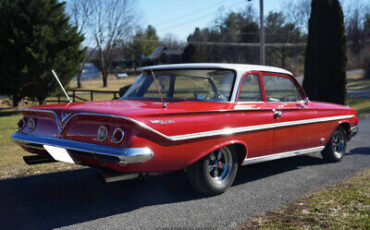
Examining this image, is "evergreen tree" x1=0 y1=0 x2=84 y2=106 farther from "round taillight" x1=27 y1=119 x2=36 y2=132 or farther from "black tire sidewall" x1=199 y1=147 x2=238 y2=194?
"black tire sidewall" x1=199 y1=147 x2=238 y2=194

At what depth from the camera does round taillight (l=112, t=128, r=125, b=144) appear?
350cm

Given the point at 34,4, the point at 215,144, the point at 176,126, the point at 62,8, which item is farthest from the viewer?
the point at 62,8

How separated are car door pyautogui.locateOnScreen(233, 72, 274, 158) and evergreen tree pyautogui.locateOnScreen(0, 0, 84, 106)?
14.2m

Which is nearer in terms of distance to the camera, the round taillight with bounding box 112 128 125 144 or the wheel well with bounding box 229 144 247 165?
the round taillight with bounding box 112 128 125 144

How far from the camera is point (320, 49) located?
15977 millimetres

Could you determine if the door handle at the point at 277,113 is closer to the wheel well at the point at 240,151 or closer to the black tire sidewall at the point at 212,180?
the wheel well at the point at 240,151

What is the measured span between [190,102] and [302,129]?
1.99 metres

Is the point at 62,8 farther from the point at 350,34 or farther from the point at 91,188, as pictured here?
the point at 350,34

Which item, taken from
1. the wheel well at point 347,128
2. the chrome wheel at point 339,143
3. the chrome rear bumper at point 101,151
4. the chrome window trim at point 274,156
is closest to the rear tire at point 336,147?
the chrome wheel at point 339,143

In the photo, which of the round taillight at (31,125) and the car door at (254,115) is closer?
the round taillight at (31,125)

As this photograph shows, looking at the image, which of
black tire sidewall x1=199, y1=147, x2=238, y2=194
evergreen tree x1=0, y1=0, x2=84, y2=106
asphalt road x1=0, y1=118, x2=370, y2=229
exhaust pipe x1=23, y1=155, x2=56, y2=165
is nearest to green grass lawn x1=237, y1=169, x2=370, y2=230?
asphalt road x1=0, y1=118, x2=370, y2=229

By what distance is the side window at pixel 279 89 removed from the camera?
5195mm

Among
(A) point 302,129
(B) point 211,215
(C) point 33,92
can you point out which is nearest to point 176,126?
(B) point 211,215

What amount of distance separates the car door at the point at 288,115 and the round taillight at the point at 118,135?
7.47 ft
